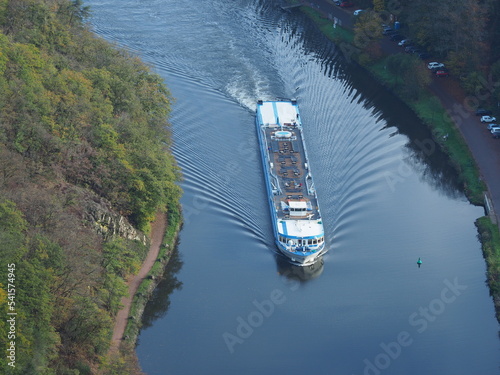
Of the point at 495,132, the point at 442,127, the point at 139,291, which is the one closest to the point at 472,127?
the point at 495,132

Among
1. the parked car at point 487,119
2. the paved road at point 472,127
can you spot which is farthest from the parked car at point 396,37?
the parked car at point 487,119

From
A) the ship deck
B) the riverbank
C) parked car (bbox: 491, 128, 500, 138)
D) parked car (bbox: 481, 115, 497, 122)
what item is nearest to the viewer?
the riverbank

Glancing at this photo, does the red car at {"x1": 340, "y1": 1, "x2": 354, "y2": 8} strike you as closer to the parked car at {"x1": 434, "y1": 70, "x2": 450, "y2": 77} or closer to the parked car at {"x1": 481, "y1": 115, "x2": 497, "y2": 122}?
the parked car at {"x1": 434, "y1": 70, "x2": 450, "y2": 77}

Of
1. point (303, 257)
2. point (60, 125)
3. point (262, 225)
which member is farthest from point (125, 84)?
point (303, 257)

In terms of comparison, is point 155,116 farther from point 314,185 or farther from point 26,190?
point 26,190

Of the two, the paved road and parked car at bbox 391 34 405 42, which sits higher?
Answer: parked car at bbox 391 34 405 42

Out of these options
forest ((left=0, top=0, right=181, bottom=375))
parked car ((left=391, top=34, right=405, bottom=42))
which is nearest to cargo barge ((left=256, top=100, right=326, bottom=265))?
forest ((left=0, top=0, right=181, bottom=375))

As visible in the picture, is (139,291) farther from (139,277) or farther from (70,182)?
(70,182)
